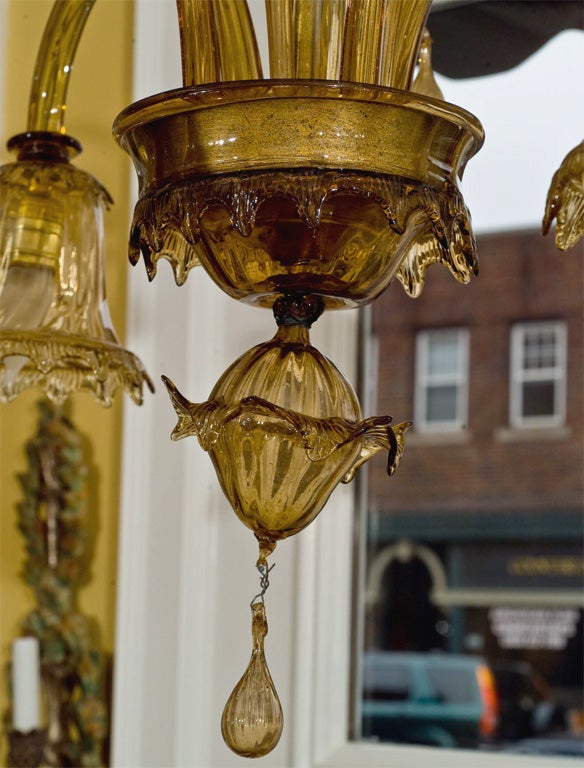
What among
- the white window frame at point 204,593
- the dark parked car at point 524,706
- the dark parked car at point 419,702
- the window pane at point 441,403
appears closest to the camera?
the white window frame at point 204,593

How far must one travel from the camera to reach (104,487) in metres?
0.95

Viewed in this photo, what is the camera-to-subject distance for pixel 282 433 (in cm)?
44

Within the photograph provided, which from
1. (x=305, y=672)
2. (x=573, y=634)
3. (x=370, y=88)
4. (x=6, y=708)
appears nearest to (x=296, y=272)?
(x=370, y=88)

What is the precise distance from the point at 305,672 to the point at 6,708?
0.79 ft

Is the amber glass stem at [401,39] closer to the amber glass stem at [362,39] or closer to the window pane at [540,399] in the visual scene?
the amber glass stem at [362,39]

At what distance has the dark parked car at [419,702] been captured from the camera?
1.16 metres

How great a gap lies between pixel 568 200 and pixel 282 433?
130 millimetres

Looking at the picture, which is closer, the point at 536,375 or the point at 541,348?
the point at 536,375

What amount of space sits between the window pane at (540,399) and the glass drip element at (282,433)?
5.08m

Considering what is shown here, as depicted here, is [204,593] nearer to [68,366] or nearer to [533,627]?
[68,366]

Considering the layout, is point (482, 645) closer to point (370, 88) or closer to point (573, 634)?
point (573, 634)

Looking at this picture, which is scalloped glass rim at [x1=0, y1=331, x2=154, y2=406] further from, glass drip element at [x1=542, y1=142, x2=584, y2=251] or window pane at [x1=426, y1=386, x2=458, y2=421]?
window pane at [x1=426, y1=386, x2=458, y2=421]

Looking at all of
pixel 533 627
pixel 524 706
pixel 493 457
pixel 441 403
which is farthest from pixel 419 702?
pixel 493 457

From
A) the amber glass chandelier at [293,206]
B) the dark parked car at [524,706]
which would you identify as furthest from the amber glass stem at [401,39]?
the dark parked car at [524,706]
